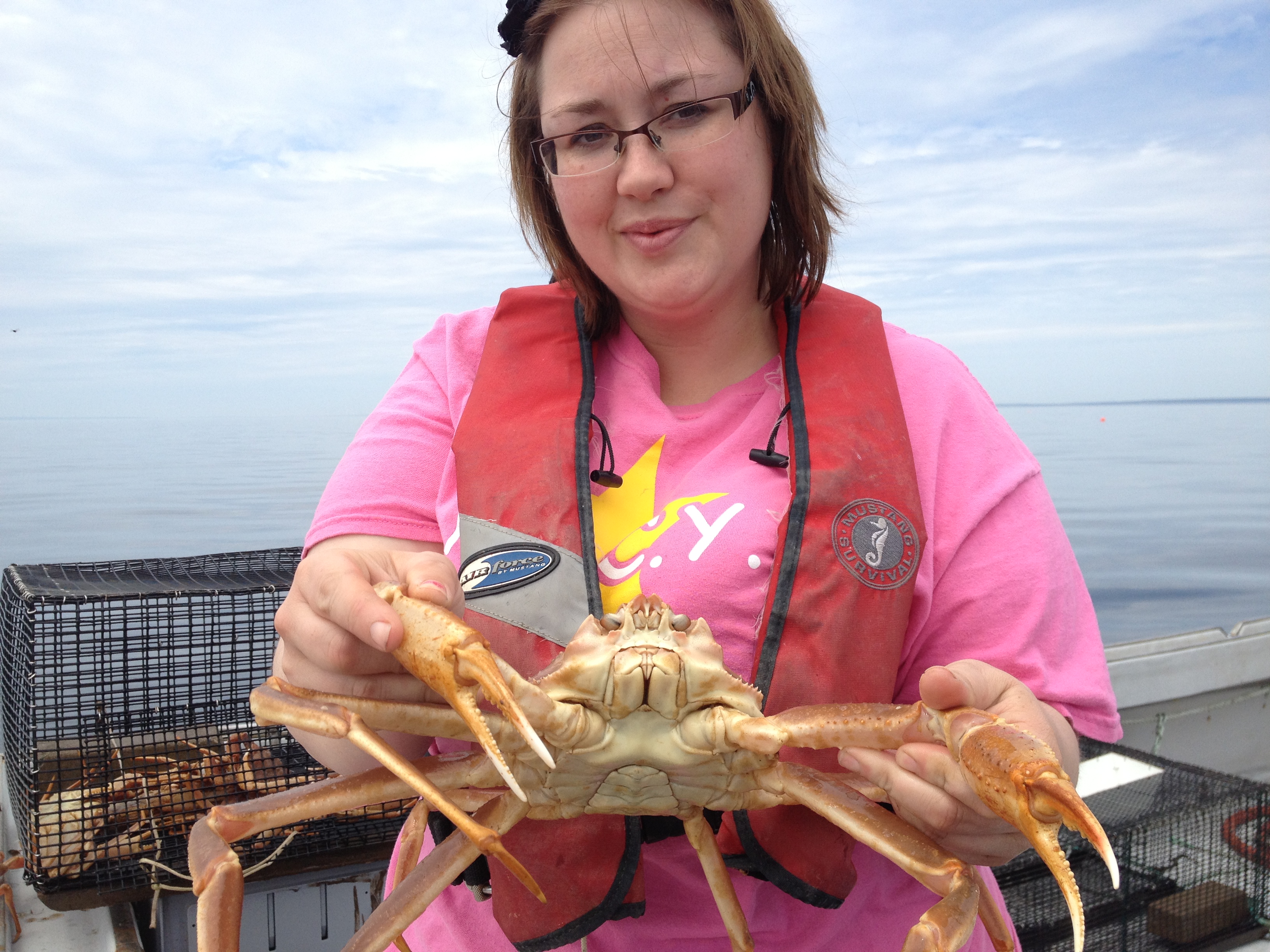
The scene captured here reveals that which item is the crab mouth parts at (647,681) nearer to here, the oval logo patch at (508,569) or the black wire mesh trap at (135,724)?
the oval logo patch at (508,569)

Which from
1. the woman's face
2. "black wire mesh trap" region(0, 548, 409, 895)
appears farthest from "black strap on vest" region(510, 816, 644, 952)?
"black wire mesh trap" region(0, 548, 409, 895)

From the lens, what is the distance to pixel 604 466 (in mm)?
1472

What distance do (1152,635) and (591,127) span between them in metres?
3.25

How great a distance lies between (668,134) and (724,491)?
522 millimetres

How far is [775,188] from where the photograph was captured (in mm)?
1578

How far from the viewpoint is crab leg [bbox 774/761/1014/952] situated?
1.06 meters

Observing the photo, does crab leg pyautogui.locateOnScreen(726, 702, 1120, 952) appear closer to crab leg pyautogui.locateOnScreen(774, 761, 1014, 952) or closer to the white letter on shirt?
crab leg pyautogui.locateOnScreen(774, 761, 1014, 952)

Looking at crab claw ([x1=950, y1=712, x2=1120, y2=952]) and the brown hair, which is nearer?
crab claw ([x1=950, y1=712, x2=1120, y2=952])

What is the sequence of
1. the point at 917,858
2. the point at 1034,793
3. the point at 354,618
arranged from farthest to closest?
1. the point at 917,858
2. the point at 354,618
3. the point at 1034,793

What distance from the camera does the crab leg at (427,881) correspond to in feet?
3.97

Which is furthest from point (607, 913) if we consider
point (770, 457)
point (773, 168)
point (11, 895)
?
point (11, 895)

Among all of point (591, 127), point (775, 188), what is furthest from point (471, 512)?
point (775, 188)

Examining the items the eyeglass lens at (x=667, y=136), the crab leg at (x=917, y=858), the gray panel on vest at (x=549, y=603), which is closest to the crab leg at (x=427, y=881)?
the gray panel on vest at (x=549, y=603)

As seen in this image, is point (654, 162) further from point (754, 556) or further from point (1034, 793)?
point (1034, 793)
